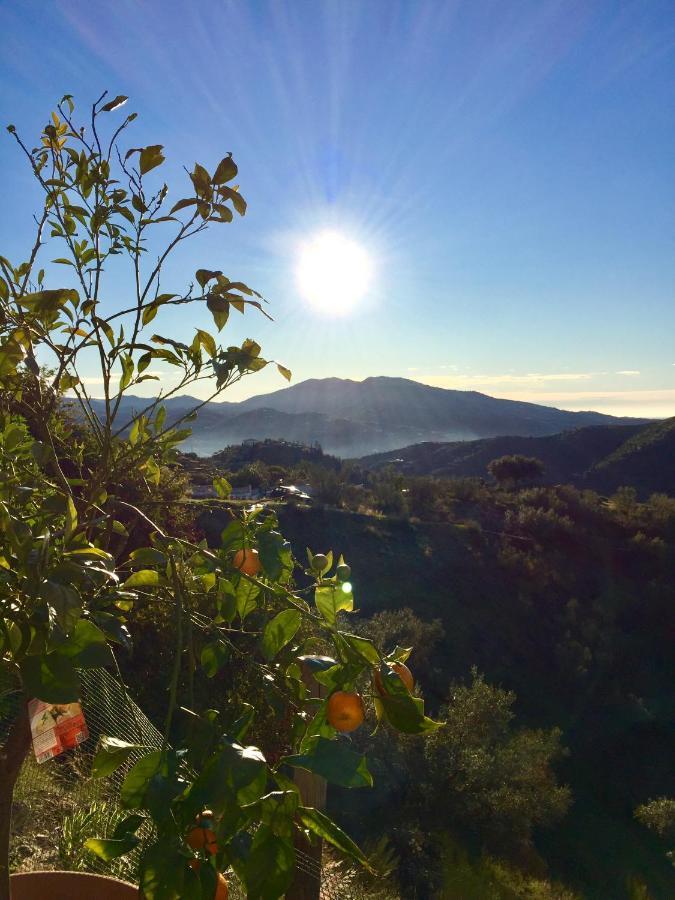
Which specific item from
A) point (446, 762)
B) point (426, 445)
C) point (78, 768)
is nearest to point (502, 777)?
point (446, 762)

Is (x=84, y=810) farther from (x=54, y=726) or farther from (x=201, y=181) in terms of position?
(x=201, y=181)

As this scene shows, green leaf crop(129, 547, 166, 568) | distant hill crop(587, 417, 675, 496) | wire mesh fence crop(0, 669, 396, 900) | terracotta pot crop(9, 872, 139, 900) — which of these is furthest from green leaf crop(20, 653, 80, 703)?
distant hill crop(587, 417, 675, 496)

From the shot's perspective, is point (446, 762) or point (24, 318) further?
point (446, 762)

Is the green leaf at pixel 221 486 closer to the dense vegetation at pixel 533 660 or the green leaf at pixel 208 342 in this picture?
the green leaf at pixel 208 342

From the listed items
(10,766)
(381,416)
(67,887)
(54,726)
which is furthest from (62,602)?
(381,416)

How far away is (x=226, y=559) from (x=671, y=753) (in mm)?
12714

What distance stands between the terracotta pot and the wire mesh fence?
583 mm

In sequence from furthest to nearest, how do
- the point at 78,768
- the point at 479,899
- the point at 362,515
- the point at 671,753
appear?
the point at 362,515
the point at 671,753
the point at 479,899
the point at 78,768

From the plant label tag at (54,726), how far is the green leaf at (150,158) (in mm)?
1098

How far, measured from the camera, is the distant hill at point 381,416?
5653cm

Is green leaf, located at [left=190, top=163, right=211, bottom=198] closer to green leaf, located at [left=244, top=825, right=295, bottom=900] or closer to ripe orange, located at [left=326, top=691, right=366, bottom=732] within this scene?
ripe orange, located at [left=326, top=691, right=366, bottom=732]

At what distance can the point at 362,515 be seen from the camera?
1755cm

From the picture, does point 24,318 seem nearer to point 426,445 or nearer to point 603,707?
point 603,707

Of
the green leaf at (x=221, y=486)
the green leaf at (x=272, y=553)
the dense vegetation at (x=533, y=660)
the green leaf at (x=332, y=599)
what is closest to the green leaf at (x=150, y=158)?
the green leaf at (x=221, y=486)
